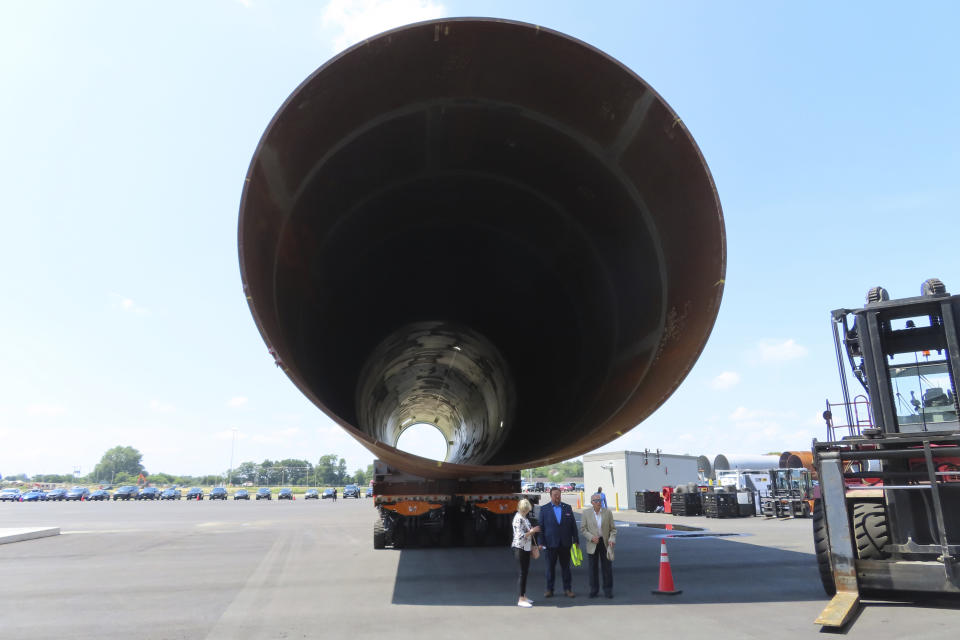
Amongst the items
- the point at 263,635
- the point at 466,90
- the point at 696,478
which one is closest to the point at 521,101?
the point at 466,90

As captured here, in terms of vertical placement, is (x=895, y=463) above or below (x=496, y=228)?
below

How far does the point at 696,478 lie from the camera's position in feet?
107

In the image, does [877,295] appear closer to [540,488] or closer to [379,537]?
[379,537]

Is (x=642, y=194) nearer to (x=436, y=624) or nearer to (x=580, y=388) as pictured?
(x=580, y=388)

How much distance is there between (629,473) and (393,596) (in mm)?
21439

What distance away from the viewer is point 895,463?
6.92 m

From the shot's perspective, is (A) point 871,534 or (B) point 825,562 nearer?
(B) point 825,562

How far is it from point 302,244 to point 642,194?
12.5 ft

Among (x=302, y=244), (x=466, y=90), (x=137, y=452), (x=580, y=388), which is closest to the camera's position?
(x=466, y=90)

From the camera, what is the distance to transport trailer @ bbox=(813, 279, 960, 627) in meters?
6.09

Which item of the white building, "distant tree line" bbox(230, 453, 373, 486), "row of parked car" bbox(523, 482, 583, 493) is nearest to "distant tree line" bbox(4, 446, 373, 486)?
"distant tree line" bbox(230, 453, 373, 486)

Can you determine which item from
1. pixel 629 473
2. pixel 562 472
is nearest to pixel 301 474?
pixel 562 472

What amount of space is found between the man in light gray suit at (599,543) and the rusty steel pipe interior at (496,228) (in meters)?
1.00

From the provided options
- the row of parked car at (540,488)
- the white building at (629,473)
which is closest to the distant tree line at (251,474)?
the row of parked car at (540,488)
